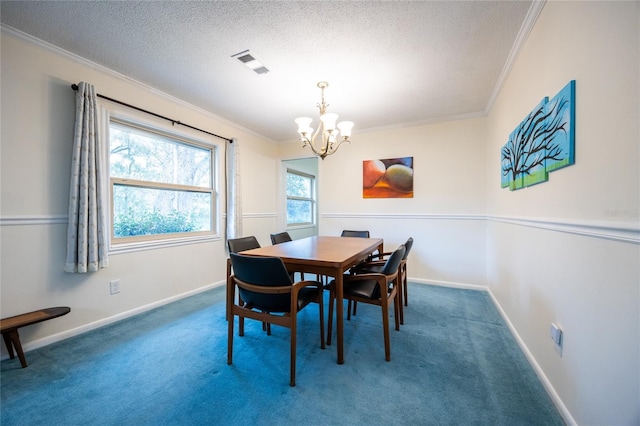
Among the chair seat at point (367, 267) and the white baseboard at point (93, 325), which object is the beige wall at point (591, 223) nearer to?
the chair seat at point (367, 267)

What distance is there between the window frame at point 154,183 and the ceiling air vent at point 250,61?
1316 mm

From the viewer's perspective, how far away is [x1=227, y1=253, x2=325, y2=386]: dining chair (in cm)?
149

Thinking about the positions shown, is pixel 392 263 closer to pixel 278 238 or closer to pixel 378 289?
pixel 378 289

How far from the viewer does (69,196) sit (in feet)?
6.81

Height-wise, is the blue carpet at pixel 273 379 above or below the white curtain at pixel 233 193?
below

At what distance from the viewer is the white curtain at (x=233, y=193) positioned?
3.54 meters

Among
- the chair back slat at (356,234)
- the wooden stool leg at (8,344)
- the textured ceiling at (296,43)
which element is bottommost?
the wooden stool leg at (8,344)

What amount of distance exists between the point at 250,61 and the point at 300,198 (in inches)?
143

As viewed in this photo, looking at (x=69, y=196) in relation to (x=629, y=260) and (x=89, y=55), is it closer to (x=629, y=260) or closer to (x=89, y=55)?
(x=89, y=55)

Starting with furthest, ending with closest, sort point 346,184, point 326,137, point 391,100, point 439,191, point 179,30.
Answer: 1. point 346,184
2. point 439,191
3. point 391,100
4. point 326,137
5. point 179,30

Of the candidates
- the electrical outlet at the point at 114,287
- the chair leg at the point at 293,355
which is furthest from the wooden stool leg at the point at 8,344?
the chair leg at the point at 293,355

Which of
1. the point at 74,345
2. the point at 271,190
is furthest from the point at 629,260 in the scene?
the point at 271,190

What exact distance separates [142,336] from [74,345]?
0.46 metres

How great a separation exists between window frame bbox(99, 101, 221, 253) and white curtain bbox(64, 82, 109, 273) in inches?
5.9
